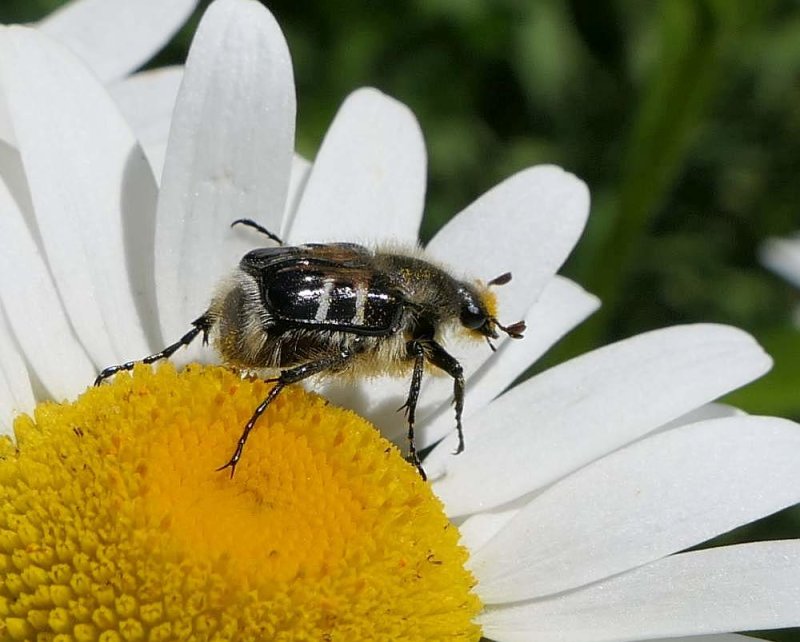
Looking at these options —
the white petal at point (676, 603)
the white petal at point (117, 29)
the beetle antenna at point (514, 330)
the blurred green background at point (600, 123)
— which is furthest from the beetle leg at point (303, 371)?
the blurred green background at point (600, 123)

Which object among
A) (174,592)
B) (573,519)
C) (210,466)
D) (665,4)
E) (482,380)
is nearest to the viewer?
(174,592)

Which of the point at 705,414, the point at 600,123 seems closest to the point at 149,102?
the point at 705,414

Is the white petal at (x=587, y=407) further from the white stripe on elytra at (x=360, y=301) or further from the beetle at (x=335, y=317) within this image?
the white stripe on elytra at (x=360, y=301)

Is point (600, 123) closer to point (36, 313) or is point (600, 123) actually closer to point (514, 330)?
point (514, 330)

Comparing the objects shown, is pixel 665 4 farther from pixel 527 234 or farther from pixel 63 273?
pixel 63 273

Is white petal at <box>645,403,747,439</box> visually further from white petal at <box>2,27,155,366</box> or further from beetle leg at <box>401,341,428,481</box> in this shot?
white petal at <box>2,27,155,366</box>

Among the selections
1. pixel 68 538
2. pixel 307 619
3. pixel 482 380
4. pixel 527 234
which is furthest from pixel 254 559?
pixel 527 234
